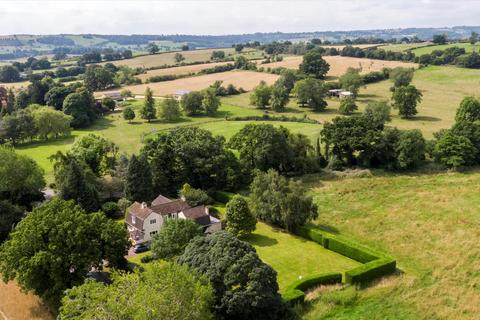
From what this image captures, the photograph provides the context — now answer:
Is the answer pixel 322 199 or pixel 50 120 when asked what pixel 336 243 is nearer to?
pixel 322 199

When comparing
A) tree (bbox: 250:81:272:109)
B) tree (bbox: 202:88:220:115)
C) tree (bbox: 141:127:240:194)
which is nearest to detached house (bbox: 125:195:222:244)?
tree (bbox: 141:127:240:194)

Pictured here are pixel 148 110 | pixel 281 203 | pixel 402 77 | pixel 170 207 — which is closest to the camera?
pixel 281 203

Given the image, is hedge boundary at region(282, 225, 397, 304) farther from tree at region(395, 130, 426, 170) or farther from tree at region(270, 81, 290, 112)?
tree at region(270, 81, 290, 112)

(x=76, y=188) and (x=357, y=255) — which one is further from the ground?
(x=76, y=188)

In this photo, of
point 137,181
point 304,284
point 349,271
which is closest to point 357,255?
point 349,271

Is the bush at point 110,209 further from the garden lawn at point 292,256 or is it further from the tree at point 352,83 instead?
the tree at point 352,83

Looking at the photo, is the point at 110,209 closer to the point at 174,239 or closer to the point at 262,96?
the point at 174,239

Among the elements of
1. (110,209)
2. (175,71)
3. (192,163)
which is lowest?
(110,209)

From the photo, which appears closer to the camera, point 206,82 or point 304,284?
point 304,284
